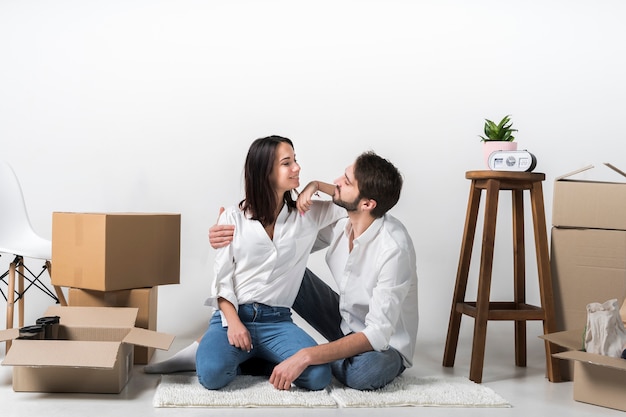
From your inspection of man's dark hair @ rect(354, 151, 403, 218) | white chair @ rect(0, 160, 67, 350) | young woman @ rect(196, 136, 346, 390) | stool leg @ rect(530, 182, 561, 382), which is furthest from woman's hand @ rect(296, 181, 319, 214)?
white chair @ rect(0, 160, 67, 350)

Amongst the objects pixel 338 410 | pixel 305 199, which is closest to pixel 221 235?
pixel 305 199

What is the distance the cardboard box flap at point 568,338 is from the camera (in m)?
2.47

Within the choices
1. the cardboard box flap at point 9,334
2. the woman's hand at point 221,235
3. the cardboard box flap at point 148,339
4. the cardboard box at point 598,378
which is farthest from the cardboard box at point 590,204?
the cardboard box flap at point 9,334

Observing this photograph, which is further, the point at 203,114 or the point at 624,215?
the point at 203,114

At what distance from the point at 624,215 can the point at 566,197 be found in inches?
7.7

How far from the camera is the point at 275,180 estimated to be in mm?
2561

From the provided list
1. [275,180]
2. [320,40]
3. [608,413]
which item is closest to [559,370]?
[608,413]

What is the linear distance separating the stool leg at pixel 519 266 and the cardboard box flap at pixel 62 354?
147 centimetres

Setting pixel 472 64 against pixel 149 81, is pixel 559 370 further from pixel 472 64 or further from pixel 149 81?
pixel 149 81

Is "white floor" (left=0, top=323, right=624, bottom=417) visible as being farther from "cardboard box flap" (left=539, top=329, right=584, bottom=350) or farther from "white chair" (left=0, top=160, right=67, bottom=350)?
"white chair" (left=0, top=160, right=67, bottom=350)

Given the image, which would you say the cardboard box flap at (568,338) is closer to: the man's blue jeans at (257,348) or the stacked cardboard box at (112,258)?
the man's blue jeans at (257,348)

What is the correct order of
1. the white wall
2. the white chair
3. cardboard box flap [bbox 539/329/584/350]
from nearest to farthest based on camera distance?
cardboard box flap [bbox 539/329/584/350], the white chair, the white wall

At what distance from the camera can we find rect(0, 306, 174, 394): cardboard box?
2.23 metres

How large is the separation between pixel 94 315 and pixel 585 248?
1.67 metres
